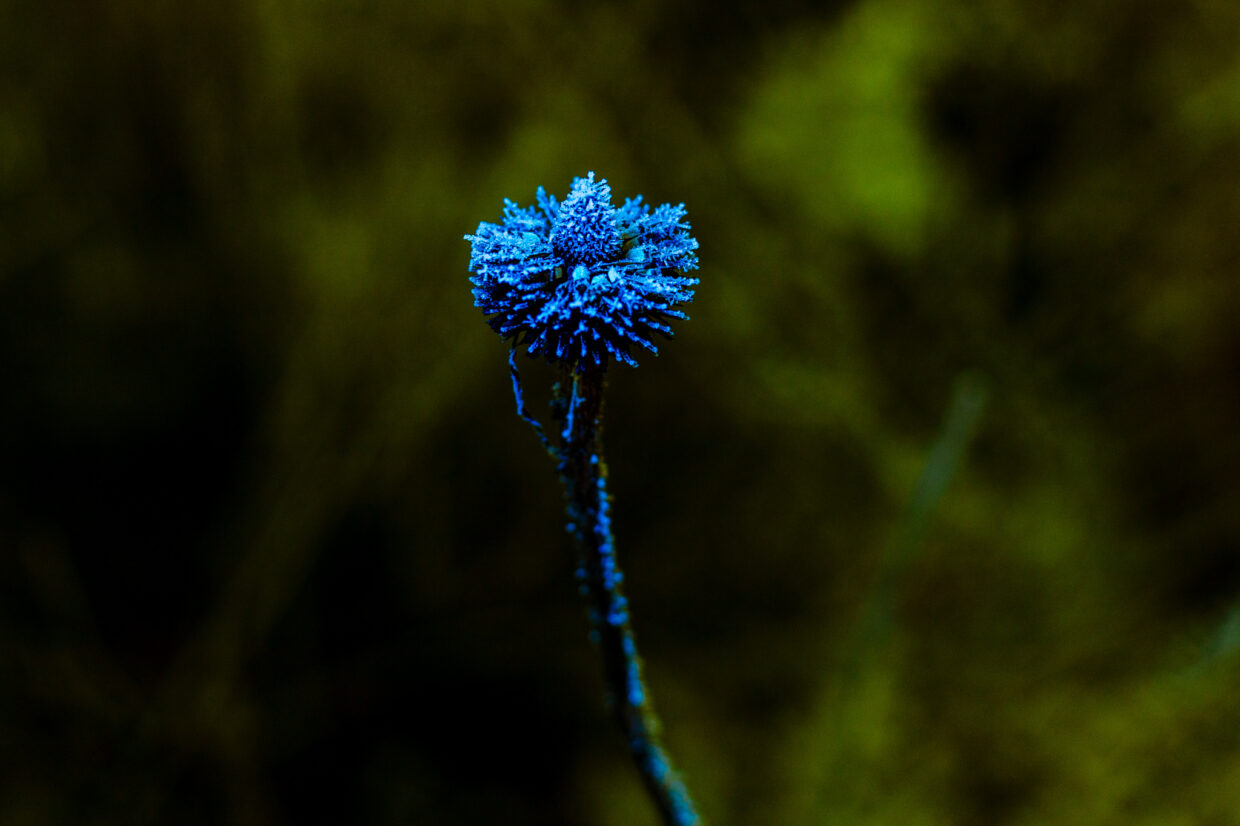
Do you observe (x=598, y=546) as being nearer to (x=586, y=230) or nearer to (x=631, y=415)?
(x=586, y=230)

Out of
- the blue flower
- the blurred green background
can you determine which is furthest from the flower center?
the blurred green background

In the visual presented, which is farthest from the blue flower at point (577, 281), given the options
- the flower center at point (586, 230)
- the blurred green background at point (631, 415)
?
the blurred green background at point (631, 415)

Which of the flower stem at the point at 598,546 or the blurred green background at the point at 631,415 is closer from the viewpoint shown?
the flower stem at the point at 598,546

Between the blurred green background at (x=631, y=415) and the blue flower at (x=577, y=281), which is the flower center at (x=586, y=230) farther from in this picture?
the blurred green background at (x=631, y=415)

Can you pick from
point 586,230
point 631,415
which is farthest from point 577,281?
point 631,415

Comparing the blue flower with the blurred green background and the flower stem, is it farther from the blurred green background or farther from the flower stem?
the blurred green background

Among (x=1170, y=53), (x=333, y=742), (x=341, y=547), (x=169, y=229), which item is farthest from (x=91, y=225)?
(x=1170, y=53)
